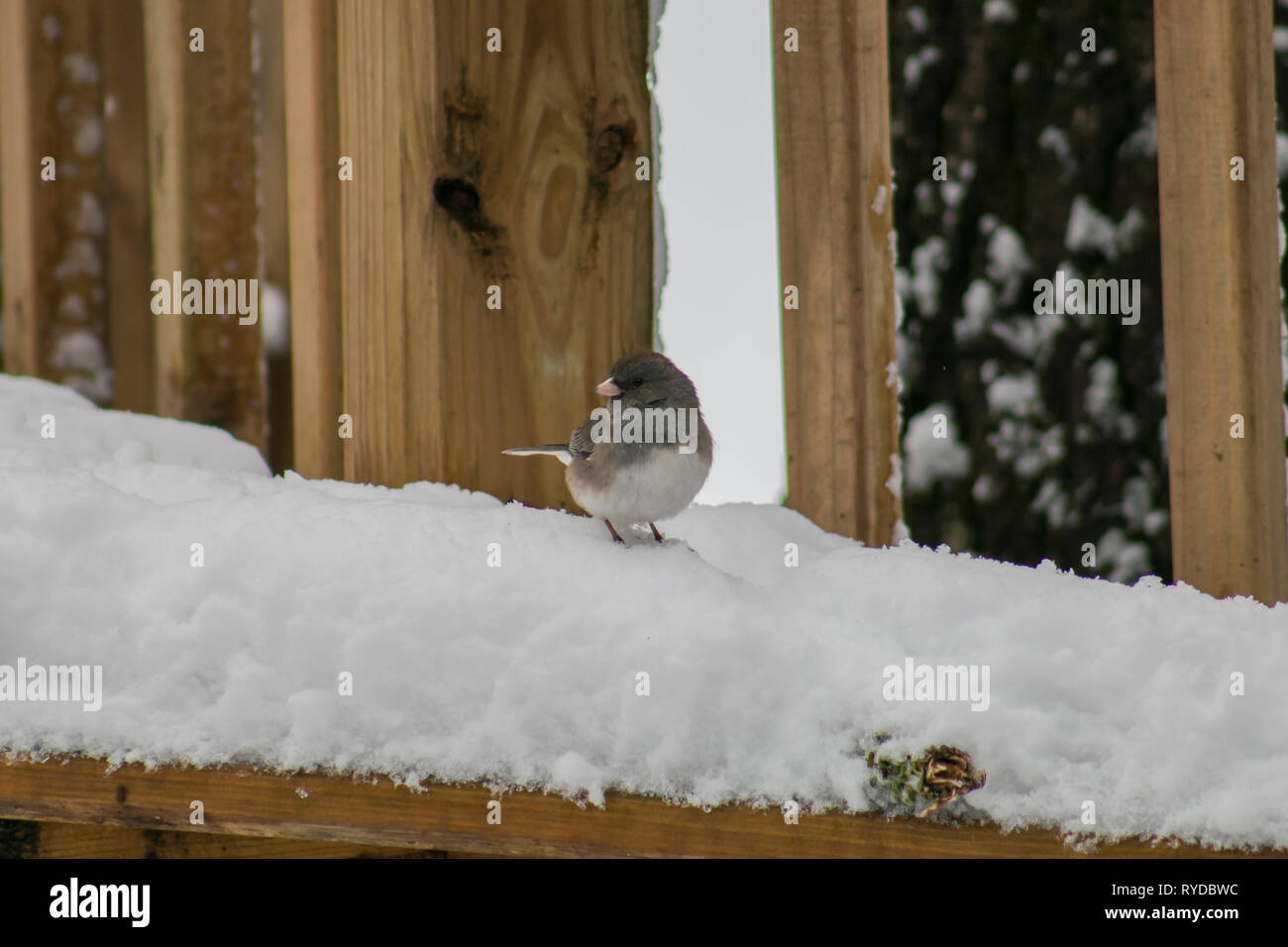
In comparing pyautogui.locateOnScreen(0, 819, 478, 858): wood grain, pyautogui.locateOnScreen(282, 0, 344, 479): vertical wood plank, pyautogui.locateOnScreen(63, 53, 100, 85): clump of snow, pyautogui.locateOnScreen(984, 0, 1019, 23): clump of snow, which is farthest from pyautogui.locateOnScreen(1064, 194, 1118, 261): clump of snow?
pyautogui.locateOnScreen(63, 53, 100, 85): clump of snow

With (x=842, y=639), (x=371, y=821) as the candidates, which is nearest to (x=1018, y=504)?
(x=842, y=639)

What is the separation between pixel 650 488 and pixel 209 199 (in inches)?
44.5

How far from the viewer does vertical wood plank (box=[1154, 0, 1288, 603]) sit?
152cm

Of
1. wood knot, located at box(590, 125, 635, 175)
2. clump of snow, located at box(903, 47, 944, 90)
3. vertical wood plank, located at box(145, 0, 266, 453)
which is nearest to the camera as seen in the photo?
wood knot, located at box(590, 125, 635, 175)

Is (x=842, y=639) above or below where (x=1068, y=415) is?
below

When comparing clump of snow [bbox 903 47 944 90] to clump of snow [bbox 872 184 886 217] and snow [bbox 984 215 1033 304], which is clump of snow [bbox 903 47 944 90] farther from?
clump of snow [bbox 872 184 886 217]

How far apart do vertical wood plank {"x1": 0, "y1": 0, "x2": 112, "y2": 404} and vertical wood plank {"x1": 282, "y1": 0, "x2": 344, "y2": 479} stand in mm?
680

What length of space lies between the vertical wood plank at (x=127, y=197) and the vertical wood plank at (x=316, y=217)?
2.04 feet

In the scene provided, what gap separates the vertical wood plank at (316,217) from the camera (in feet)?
5.92

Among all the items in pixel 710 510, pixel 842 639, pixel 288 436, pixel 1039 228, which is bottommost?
pixel 842 639

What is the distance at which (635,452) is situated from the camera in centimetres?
156

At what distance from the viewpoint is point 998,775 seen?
113 cm
